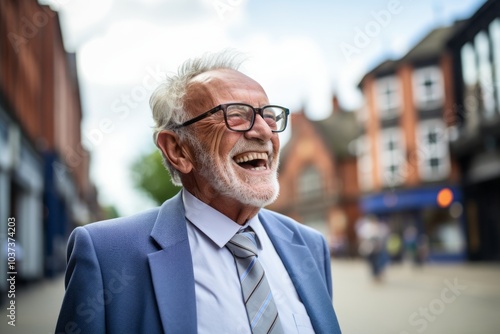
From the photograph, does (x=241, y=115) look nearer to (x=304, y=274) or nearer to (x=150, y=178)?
(x=304, y=274)

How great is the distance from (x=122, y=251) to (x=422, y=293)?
10429mm

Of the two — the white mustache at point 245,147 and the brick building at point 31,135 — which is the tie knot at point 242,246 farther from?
the brick building at point 31,135

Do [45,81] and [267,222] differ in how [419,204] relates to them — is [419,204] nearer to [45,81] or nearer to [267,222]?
[45,81]

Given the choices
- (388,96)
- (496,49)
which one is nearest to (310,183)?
(388,96)

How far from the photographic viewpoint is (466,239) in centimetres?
2298

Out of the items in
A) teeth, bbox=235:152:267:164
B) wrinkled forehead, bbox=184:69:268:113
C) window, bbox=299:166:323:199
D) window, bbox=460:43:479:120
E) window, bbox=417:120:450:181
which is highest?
window, bbox=460:43:479:120

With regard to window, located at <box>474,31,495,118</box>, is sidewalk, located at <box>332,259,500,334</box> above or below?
below

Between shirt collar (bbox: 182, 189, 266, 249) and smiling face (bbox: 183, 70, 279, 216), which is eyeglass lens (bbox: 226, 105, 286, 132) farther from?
shirt collar (bbox: 182, 189, 266, 249)

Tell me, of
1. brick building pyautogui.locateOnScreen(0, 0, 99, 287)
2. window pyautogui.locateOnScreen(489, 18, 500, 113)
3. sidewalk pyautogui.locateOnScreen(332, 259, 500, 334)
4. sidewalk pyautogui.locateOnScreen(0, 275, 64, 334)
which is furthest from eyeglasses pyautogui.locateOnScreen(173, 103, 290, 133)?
window pyautogui.locateOnScreen(489, 18, 500, 113)

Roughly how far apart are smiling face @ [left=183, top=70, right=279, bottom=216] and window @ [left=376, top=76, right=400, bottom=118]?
94.5 feet

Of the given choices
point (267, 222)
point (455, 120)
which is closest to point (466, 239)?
point (455, 120)

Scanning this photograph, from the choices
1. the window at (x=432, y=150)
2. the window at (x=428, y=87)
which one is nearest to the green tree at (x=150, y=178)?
the window at (x=432, y=150)

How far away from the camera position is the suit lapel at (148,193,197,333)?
1.76 m

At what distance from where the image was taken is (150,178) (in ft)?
149
